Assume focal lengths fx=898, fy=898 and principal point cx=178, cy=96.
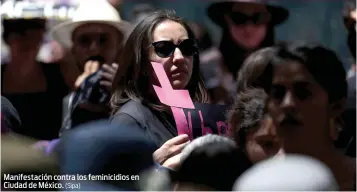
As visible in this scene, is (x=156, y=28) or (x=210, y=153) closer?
(x=210, y=153)

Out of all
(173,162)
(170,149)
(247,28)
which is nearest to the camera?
(173,162)

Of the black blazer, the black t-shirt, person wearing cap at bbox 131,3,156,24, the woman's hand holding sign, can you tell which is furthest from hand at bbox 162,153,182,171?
person wearing cap at bbox 131,3,156,24

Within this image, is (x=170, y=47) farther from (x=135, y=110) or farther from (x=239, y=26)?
(x=239, y=26)

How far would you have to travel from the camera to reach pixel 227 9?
11.3 feet

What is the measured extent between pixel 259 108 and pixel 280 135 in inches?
5.2

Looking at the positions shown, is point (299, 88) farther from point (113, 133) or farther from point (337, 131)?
point (113, 133)

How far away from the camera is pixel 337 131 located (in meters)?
2.96

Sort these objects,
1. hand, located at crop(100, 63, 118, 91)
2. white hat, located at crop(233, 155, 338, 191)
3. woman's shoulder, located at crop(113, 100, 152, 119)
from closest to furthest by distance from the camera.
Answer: white hat, located at crop(233, 155, 338, 191), woman's shoulder, located at crop(113, 100, 152, 119), hand, located at crop(100, 63, 118, 91)

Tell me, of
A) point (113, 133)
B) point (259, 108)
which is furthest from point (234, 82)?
point (113, 133)

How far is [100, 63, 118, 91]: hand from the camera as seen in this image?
11.4ft

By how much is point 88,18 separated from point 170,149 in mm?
Answer: 898

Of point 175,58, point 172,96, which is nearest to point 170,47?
point 175,58

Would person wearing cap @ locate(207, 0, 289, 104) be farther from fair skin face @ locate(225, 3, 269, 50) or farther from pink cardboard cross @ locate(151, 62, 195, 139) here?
pink cardboard cross @ locate(151, 62, 195, 139)

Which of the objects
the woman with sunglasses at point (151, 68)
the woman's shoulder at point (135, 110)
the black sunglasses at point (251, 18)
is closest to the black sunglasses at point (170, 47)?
the woman with sunglasses at point (151, 68)
